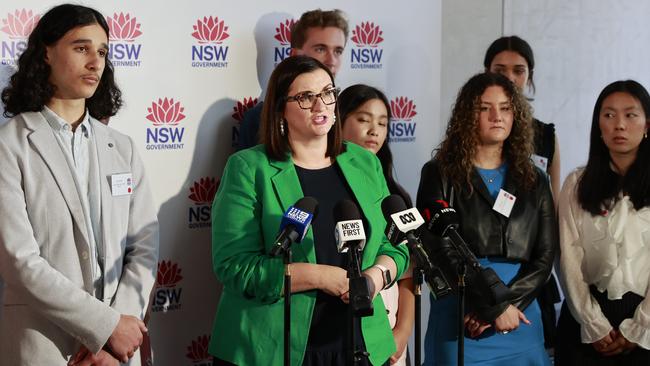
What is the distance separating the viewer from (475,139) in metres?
3.94

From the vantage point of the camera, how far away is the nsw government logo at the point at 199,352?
4.38 metres

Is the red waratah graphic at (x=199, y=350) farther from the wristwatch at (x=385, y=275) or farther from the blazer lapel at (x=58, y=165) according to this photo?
the wristwatch at (x=385, y=275)

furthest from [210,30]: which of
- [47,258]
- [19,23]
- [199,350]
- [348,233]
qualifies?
[348,233]

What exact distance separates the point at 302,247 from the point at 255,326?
0.99ft

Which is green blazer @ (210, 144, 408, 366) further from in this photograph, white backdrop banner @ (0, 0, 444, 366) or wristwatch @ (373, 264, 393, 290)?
white backdrop banner @ (0, 0, 444, 366)

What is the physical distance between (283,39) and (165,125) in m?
0.81

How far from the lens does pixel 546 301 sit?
4.43m

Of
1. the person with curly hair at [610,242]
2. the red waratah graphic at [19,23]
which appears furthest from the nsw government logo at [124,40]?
the person with curly hair at [610,242]

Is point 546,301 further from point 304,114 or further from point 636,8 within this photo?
point 636,8

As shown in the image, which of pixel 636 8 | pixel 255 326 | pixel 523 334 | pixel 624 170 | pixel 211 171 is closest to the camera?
pixel 255 326

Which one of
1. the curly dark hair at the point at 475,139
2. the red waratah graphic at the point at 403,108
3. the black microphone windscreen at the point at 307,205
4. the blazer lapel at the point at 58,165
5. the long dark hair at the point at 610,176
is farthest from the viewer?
the red waratah graphic at the point at 403,108

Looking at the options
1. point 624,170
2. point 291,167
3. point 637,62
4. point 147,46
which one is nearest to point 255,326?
point 291,167

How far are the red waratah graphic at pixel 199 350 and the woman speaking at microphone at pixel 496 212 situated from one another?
1138mm

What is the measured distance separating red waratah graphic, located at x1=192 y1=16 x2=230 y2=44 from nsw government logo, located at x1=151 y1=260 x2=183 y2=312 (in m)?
1.08
